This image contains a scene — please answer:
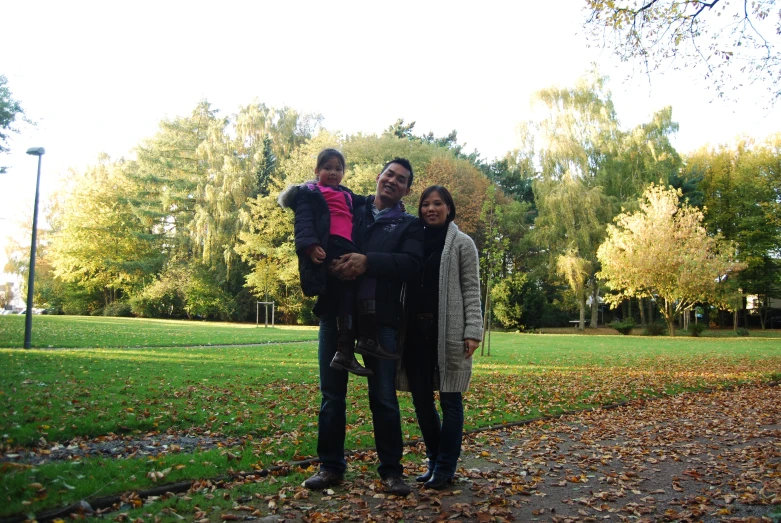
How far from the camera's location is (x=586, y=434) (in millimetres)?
6102

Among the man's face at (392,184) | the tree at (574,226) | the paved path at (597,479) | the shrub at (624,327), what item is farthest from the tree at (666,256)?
the man's face at (392,184)

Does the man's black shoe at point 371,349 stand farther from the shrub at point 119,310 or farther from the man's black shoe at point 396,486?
the shrub at point 119,310

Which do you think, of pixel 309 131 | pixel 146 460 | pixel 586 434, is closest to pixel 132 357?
pixel 146 460

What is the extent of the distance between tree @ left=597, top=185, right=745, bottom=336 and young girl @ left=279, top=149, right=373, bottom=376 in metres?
29.7

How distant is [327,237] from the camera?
377cm

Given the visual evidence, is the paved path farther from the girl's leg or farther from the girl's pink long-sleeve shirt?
the girl's pink long-sleeve shirt

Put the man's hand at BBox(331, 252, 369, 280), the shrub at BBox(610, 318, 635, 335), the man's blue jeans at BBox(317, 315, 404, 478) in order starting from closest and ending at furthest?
the man's hand at BBox(331, 252, 369, 280) < the man's blue jeans at BBox(317, 315, 404, 478) < the shrub at BBox(610, 318, 635, 335)

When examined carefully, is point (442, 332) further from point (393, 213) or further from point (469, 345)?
point (393, 213)

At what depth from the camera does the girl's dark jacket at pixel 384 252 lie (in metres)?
3.70

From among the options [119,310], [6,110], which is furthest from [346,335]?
[119,310]

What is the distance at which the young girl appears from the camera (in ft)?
12.1

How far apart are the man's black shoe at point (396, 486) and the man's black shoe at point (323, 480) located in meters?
0.36

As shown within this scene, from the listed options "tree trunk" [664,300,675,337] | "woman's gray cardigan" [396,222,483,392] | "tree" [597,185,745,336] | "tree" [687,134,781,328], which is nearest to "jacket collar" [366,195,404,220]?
"woman's gray cardigan" [396,222,483,392]

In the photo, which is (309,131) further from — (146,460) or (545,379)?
(146,460)
